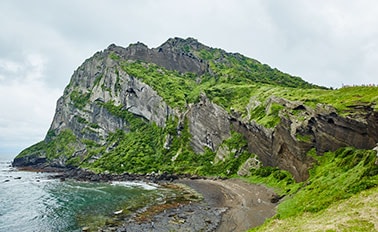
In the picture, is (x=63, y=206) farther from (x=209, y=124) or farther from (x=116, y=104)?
(x=116, y=104)

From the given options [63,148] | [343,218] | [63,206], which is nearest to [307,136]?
[343,218]

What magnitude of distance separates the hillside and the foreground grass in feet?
9.00

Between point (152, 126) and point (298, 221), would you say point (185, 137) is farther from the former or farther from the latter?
point (298, 221)

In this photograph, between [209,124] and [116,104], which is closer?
[209,124]

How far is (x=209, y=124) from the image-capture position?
381ft

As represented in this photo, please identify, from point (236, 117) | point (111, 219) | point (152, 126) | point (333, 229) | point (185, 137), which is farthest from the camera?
point (152, 126)

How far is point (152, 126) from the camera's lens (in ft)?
521

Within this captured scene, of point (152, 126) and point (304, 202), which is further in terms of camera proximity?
point (152, 126)

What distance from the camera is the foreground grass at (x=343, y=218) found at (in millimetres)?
22781

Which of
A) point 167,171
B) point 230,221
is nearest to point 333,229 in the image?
point 230,221

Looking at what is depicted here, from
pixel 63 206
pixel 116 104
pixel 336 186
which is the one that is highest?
pixel 116 104

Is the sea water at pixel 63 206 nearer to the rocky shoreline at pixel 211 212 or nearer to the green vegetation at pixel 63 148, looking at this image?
the rocky shoreline at pixel 211 212

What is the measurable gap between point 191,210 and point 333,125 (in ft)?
96.9

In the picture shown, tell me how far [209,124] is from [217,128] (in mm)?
4922
